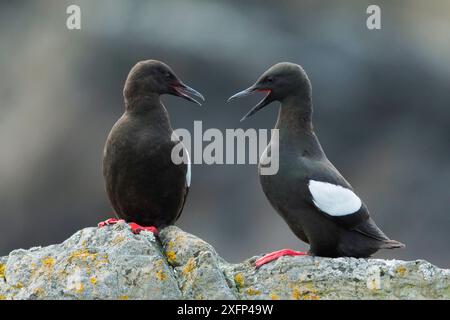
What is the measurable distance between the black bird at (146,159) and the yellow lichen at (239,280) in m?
1.21

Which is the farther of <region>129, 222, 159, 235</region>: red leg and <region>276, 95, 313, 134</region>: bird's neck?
<region>276, 95, 313, 134</region>: bird's neck

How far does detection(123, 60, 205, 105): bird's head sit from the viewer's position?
10.1m

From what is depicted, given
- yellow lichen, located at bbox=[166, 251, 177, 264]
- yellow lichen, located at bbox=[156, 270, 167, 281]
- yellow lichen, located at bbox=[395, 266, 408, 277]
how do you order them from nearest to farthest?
yellow lichen, located at bbox=[156, 270, 167, 281], yellow lichen, located at bbox=[395, 266, 408, 277], yellow lichen, located at bbox=[166, 251, 177, 264]

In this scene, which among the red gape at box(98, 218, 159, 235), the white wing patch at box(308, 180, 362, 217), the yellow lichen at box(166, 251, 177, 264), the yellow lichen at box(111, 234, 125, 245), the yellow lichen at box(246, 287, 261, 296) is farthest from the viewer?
the red gape at box(98, 218, 159, 235)

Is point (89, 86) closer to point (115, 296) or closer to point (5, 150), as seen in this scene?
point (5, 150)

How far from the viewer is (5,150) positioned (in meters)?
28.9

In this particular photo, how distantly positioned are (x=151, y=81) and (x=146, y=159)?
34.6 inches

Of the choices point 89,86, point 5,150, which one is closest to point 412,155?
point 89,86

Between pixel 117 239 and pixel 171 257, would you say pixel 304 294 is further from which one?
pixel 117 239

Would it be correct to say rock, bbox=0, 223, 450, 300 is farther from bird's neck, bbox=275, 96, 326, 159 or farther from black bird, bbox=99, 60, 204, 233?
bird's neck, bbox=275, 96, 326, 159

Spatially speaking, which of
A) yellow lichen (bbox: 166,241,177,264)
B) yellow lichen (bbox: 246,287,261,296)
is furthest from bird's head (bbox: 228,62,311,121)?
yellow lichen (bbox: 246,287,261,296)

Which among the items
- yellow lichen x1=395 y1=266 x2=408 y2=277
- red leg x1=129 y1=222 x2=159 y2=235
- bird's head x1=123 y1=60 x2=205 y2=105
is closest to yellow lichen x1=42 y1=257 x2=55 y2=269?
red leg x1=129 y1=222 x2=159 y2=235

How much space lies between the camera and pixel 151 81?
33.3 feet

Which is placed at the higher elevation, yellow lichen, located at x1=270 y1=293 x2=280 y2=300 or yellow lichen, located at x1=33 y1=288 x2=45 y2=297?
yellow lichen, located at x1=33 y1=288 x2=45 y2=297
